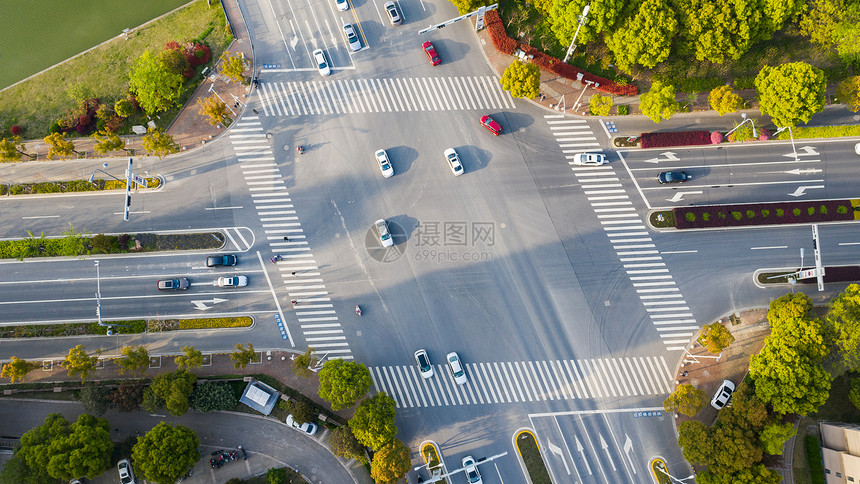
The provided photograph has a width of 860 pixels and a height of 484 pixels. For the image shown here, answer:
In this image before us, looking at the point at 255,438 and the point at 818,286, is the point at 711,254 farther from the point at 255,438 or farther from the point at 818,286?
the point at 255,438

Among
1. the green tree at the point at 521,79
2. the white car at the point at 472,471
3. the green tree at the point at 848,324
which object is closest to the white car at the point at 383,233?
the green tree at the point at 521,79

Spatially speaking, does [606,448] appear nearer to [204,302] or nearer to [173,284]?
[204,302]

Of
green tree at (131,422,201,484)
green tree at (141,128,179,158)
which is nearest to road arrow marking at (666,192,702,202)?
green tree at (141,128,179,158)

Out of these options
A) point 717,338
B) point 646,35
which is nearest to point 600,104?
point 646,35

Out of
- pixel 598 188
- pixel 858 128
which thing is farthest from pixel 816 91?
pixel 598 188

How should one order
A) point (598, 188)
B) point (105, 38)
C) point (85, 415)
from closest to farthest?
point (85, 415) → point (598, 188) → point (105, 38)

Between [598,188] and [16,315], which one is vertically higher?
[16,315]

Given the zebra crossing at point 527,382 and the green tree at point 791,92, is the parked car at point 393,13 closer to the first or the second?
the zebra crossing at point 527,382

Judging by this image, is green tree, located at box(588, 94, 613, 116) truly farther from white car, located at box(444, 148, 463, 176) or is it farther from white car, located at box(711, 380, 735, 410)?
white car, located at box(711, 380, 735, 410)
